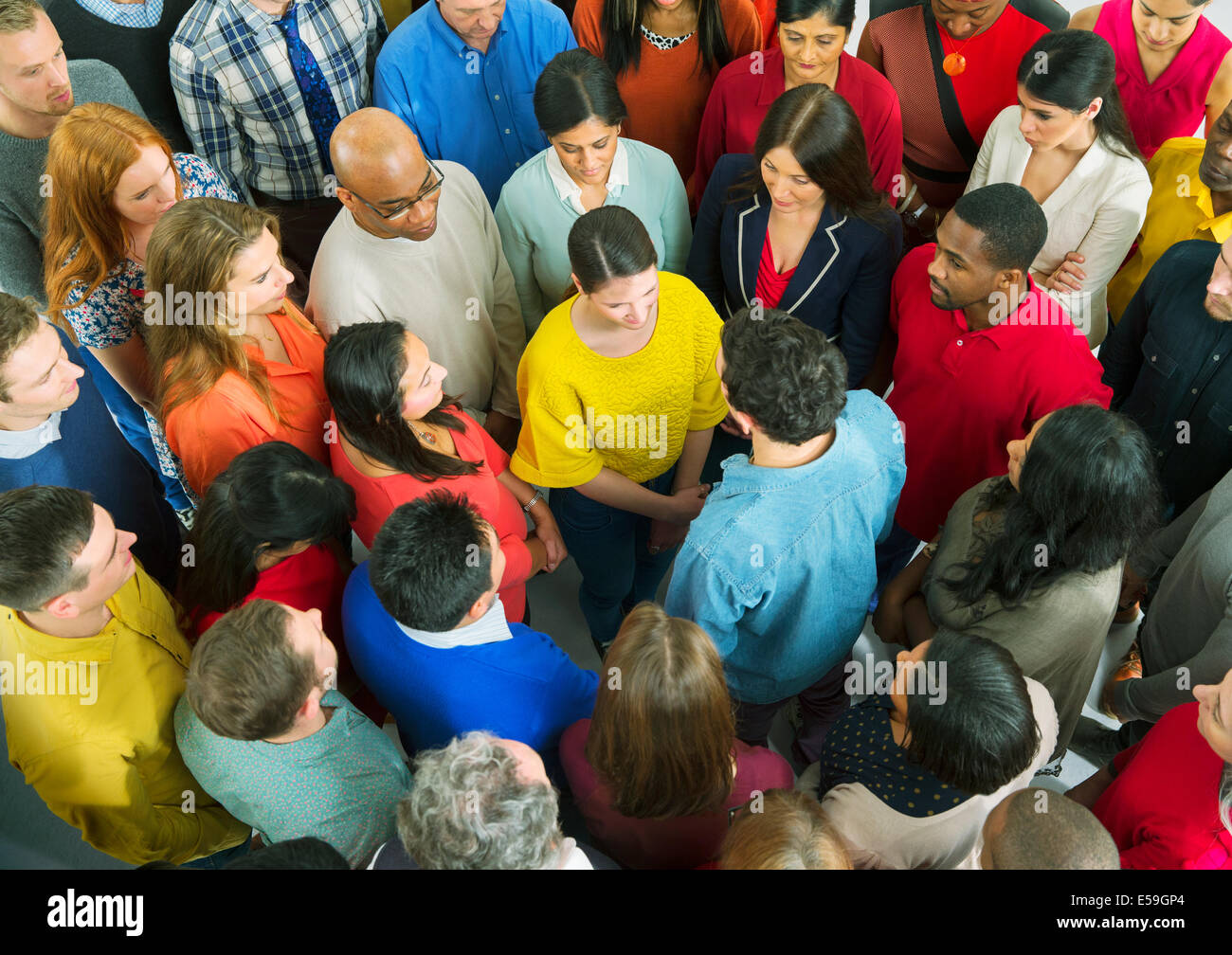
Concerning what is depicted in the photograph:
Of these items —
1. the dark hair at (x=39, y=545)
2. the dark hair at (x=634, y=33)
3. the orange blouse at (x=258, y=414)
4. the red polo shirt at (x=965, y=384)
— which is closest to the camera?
the dark hair at (x=39, y=545)

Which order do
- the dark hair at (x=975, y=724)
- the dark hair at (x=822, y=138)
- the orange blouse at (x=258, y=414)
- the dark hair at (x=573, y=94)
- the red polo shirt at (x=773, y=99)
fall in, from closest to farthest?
1. the dark hair at (x=975, y=724)
2. the orange blouse at (x=258, y=414)
3. the dark hair at (x=822, y=138)
4. the dark hair at (x=573, y=94)
5. the red polo shirt at (x=773, y=99)

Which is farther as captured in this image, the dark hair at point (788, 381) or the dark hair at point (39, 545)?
the dark hair at point (788, 381)

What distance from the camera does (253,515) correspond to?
1745 millimetres

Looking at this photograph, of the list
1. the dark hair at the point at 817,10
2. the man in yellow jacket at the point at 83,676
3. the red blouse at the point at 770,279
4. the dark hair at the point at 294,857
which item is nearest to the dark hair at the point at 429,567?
the dark hair at the point at 294,857

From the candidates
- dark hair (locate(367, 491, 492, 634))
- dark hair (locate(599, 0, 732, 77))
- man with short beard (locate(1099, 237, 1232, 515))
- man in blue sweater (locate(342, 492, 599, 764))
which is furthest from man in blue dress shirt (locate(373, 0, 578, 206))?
man with short beard (locate(1099, 237, 1232, 515))

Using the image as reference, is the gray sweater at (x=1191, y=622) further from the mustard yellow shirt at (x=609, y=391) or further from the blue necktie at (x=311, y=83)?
the blue necktie at (x=311, y=83)

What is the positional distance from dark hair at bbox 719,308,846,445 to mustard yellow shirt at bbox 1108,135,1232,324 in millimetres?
1353

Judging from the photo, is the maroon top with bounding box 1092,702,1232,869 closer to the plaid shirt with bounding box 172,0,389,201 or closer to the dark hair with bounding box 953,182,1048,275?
the dark hair with bounding box 953,182,1048,275

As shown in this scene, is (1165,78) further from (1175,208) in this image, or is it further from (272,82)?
(272,82)

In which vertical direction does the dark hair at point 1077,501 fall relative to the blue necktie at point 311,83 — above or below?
below

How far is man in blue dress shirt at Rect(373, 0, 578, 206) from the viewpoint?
8.84 ft

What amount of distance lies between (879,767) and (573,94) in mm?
1835

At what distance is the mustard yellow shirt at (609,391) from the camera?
7.04 ft

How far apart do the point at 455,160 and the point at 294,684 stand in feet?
6.66
